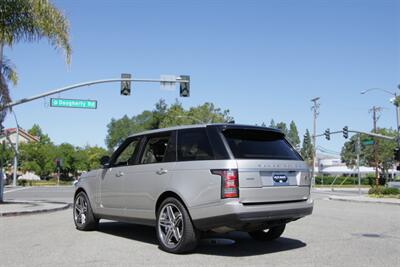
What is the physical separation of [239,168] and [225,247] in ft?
5.37

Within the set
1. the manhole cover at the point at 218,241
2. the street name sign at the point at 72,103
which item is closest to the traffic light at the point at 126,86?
the street name sign at the point at 72,103

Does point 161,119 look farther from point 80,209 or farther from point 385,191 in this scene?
point 80,209

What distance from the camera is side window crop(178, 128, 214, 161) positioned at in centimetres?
663

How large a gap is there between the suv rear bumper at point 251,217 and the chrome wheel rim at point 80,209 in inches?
142

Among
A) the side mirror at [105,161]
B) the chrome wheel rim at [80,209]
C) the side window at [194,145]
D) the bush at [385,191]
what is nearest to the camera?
the side window at [194,145]

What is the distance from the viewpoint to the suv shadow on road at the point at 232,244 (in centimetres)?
683

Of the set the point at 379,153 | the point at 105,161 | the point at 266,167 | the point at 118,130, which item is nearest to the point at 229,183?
the point at 266,167

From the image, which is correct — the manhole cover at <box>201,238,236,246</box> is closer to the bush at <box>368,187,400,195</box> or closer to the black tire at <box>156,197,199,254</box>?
the black tire at <box>156,197,199,254</box>

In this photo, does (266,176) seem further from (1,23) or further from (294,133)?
(294,133)

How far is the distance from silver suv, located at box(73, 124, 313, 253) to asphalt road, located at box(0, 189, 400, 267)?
1.28 ft

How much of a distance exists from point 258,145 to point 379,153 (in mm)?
73428

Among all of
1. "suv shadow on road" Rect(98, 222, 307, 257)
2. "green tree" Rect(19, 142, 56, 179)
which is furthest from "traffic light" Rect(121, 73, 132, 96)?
"green tree" Rect(19, 142, 56, 179)

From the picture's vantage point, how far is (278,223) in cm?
668

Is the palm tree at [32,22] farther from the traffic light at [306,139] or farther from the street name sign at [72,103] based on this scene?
the traffic light at [306,139]
